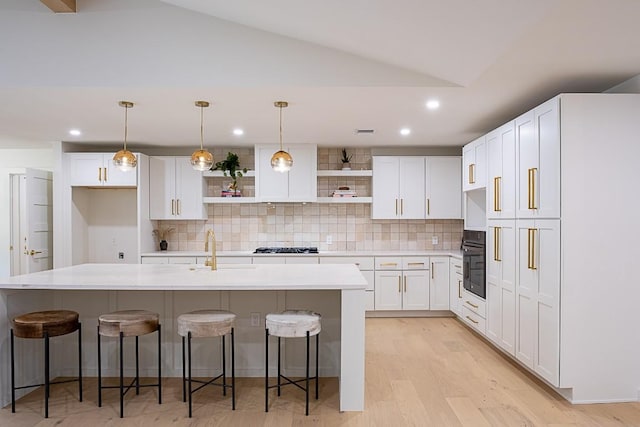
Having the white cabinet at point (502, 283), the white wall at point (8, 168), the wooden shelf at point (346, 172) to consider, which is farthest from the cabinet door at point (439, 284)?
the white wall at point (8, 168)

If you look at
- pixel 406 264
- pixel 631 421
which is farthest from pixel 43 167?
pixel 631 421

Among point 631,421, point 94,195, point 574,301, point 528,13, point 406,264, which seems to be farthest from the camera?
point 94,195

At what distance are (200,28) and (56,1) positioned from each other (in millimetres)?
949

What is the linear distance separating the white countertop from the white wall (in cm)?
328

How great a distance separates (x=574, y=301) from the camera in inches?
118

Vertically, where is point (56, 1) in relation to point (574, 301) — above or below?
above

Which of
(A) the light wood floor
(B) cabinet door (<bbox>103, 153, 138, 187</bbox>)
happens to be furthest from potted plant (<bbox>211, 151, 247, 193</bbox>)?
(A) the light wood floor

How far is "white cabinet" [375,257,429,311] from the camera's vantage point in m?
5.58

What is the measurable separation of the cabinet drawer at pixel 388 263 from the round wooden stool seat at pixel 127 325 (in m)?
3.18

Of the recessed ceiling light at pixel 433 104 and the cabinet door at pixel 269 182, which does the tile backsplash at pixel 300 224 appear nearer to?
the cabinet door at pixel 269 182

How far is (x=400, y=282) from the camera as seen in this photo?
5594mm

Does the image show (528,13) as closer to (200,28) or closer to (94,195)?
(200,28)

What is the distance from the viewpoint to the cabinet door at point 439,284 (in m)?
5.60

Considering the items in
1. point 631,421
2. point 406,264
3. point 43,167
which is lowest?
point 631,421
